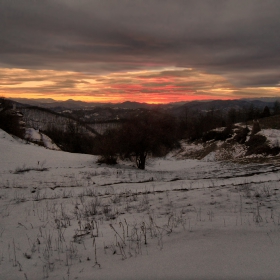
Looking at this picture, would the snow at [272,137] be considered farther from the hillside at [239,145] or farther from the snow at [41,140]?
the snow at [41,140]

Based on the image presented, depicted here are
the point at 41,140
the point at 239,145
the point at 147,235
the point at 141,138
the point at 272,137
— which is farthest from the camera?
the point at 41,140

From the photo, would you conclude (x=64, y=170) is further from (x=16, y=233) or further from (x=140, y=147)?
(x=16, y=233)

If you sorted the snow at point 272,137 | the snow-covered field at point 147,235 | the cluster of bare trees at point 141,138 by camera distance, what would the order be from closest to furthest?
the snow-covered field at point 147,235 → the cluster of bare trees at point 141,138 → the snow at point 272,137

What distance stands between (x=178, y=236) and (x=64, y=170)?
1339cm

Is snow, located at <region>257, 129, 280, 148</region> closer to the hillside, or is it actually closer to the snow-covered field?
the hillside

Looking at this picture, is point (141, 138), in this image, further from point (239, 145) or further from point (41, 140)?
point (41, 140)

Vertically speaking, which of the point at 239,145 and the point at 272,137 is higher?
the point at 272,137

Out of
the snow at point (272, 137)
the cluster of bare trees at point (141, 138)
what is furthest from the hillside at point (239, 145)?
the cluster of bare trees at point (141, 138)

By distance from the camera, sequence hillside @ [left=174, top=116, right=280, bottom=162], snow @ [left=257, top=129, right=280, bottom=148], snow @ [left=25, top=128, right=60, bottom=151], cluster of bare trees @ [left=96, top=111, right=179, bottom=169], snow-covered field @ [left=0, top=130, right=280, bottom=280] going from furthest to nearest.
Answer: snow @ [left=25, top=128, right=60, bottom=151], snow @ [left=257, top=129, right=280, bottom=148], hillside @ [left=174, top=116, right=280, bottom=162], cluster of bare trees @ [left=96, top=111, right=179, bottom=169], snow-covered field @ [left=0, top=130, right=280, bottom=280]

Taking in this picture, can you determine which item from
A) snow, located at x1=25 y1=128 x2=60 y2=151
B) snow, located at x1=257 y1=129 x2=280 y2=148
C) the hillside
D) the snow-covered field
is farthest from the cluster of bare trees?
snow, located at x1=25 y1=128 x2=60 y2=151

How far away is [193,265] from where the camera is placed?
12.1 feet

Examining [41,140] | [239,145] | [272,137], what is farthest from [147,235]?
[41,140]

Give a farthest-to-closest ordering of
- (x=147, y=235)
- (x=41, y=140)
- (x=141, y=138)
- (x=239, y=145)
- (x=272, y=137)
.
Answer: (x=41, y=140)
(x=239, y=145)
(x=272, y=137)
(x=141, y=138)
(x=147, y=235)

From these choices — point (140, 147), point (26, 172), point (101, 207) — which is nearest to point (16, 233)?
point (101, 207)
